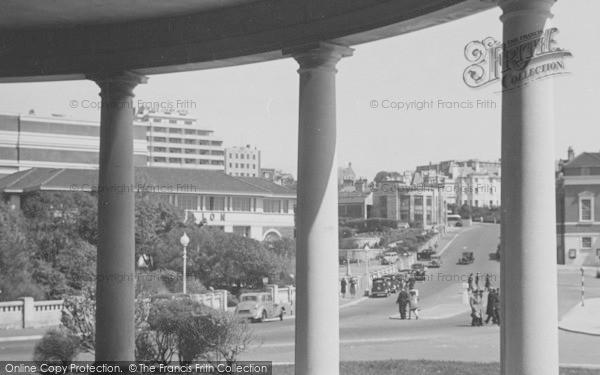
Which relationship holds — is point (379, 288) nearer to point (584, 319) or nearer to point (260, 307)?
point (260, 307)

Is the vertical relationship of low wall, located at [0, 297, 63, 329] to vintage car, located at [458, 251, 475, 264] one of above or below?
below

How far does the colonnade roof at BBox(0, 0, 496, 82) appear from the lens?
615 inches

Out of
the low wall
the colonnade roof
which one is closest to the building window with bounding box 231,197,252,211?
the low wall

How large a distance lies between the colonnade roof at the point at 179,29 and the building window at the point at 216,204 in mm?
68800

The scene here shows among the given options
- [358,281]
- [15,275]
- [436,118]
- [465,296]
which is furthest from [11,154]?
[436,118]

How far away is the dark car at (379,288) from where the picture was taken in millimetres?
68562

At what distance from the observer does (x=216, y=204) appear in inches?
3597

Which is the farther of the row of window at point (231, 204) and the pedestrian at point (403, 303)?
the row of window at point (231, 204)

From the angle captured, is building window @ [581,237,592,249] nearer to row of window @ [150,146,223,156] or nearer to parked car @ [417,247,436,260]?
parked car @ [417,247,436,260]

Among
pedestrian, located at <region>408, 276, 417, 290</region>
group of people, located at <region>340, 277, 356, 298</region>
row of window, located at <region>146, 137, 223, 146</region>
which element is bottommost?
group of people, located at <region>340, 277, 356, 298</region>

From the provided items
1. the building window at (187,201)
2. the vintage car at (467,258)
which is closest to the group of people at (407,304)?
the vintage car at (467,258)

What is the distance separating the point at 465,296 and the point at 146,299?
40137mm

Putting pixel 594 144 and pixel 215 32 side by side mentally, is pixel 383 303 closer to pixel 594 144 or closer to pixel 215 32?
pixel 594 144

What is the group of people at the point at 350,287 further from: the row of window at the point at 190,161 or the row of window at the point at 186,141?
the row of window at the point at 186,141
